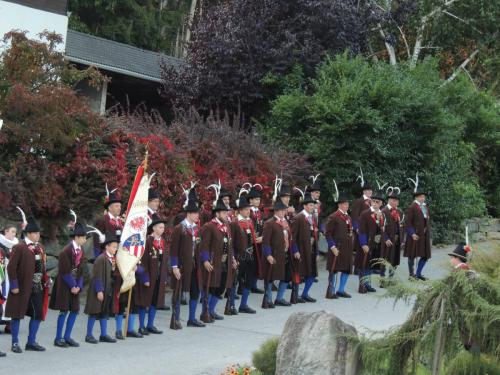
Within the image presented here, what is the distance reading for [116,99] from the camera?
2903 cm

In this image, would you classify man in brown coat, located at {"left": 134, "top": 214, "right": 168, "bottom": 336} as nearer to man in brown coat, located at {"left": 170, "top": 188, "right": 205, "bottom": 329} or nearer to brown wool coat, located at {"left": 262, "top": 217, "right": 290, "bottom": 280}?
man in brown coat, located at {"left": 170, "top": 188, "right": 205, "bottom": 329}

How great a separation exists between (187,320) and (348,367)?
6.69 meters

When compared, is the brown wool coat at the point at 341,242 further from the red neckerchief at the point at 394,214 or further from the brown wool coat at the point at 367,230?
the red neckerchief at the point at 394,214

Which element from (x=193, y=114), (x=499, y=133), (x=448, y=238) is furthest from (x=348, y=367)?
(x=499, y=133)

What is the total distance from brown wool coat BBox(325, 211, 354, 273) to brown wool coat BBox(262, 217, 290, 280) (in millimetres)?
1524

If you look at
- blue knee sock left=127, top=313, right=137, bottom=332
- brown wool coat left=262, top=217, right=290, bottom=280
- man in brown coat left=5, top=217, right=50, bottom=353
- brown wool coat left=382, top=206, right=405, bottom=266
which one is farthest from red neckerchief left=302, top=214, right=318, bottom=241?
man in brown coat left=5, top=217, right=50, bottom=353

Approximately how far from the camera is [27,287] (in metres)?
12.0

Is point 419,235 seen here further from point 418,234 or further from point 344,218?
point 344,218

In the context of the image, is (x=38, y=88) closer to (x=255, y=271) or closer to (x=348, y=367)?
(x=255, y=271)

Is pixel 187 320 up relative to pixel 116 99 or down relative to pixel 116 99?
down

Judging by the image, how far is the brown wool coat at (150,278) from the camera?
529 inches

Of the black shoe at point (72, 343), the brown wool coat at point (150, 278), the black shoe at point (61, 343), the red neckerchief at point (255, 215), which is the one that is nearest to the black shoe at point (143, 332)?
the brown wool coat at point (150, 278)

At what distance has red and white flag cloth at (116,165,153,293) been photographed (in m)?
12.8

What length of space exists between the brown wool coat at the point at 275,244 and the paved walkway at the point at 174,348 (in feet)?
2.23
